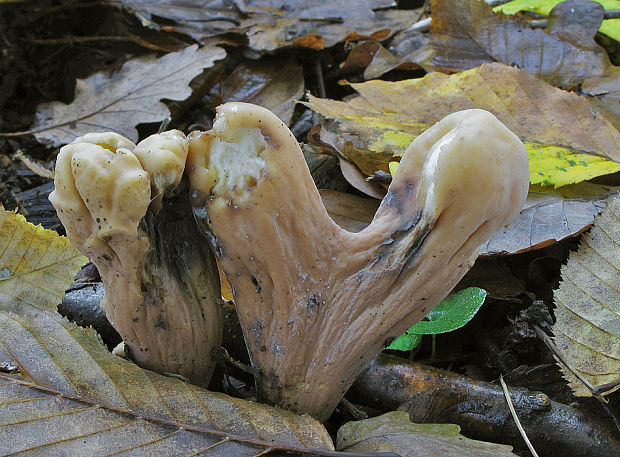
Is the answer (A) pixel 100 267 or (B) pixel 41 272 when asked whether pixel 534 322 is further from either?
(B) pixel 41 272

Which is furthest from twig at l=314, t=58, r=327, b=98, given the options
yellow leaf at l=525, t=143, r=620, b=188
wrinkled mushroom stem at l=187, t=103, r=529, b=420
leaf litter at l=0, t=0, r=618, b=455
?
wrinkled mushroom stem at l=187, t=103, r=529, b=420

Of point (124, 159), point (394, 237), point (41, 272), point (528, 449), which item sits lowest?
point (528, 449)

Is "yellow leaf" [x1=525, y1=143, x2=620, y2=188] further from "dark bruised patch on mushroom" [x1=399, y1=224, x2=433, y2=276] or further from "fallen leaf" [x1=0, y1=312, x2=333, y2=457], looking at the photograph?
"fallen leaf" [x1=0, y1=312, x2=333, y2=457]

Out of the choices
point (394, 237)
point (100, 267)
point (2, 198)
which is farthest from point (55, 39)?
point (394, 237)

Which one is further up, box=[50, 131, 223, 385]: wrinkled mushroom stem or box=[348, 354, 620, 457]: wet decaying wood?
box=[50, 131, 223, 385]: wrinkled mushroom stem

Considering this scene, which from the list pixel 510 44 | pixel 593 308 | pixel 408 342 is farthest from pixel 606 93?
pixel 408 342

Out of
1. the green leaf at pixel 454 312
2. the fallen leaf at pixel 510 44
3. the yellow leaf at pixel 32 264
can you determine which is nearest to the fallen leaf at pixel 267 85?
the fallen leaf at pixel 510 44

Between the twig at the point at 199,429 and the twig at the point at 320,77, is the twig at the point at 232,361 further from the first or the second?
the twig at the point at 320,77
